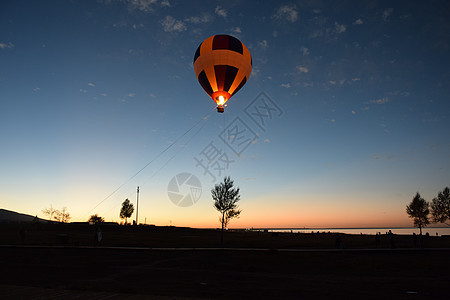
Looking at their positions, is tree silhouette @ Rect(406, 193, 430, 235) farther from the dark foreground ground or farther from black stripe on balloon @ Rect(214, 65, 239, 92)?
black stripe on balloon @ Rect(214, 65, 239, 92)

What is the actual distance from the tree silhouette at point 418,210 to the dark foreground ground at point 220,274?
5139cm

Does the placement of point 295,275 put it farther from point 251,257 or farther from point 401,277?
point 251,257

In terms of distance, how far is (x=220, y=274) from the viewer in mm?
13680

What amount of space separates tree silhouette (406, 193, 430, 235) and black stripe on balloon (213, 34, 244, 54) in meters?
60.7

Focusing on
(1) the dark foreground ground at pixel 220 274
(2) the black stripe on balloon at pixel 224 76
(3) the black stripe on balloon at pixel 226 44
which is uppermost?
(3) the black stripe on balloon at pixel 226 44

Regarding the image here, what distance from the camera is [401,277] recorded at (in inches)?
507

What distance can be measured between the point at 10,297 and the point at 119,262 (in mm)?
13683

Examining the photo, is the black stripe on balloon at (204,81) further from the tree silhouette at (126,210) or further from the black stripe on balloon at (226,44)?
the tree silhouette at (126,210)

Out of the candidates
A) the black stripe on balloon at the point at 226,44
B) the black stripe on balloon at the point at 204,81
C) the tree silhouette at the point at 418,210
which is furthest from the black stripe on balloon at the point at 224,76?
the tree silhouette at the point at 418,210

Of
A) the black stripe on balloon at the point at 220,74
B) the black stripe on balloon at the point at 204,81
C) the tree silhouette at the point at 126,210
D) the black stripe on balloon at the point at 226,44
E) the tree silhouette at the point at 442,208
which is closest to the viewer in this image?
the black stripe on balloon at the point at 220,74

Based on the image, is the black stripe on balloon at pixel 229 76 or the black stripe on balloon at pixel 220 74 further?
the black stripe on balloon at pixel 229 76

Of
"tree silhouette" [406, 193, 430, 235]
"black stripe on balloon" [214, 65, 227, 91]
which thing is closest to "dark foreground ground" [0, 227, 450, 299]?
"black stripe on balloon" [214, 65, 227, 91]

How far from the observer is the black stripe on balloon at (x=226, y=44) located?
26438 mm

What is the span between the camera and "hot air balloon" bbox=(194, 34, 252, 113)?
2631 cm
